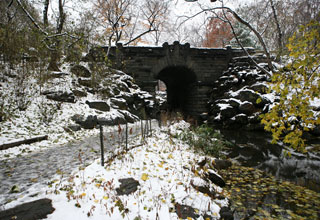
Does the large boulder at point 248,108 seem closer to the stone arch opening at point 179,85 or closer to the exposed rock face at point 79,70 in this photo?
the stone arch opening at point 179,85

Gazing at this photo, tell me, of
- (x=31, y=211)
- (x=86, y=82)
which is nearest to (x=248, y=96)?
(x=86, y=82)

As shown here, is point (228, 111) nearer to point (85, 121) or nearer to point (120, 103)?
point (120, 103)

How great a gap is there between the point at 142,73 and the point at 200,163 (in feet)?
41.2

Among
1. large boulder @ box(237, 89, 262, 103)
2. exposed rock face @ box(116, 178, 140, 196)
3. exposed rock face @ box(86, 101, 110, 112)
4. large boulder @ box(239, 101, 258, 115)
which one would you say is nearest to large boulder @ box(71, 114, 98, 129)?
exposed rock face @ box(86, 101, 110, 112)

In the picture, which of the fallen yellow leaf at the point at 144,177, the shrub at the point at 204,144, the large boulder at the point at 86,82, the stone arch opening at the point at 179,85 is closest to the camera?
the fallen yellow leaf at the point at 144,177

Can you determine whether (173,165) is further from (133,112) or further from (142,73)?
(142,73)

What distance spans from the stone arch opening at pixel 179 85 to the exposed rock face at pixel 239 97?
9.54 feet

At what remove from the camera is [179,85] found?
23.2 meters

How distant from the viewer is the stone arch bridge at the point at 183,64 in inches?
642

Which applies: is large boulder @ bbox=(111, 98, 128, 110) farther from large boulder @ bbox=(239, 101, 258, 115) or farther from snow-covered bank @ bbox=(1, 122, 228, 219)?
large boulder @ bbox=(239, 101, 258, 115)

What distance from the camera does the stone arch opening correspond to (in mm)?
19031

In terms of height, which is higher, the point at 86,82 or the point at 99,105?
the point at 86,82

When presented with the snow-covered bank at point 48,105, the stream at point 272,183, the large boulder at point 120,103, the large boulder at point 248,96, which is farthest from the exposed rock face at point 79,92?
the large boulder at point 248,96

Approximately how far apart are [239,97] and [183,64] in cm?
595
